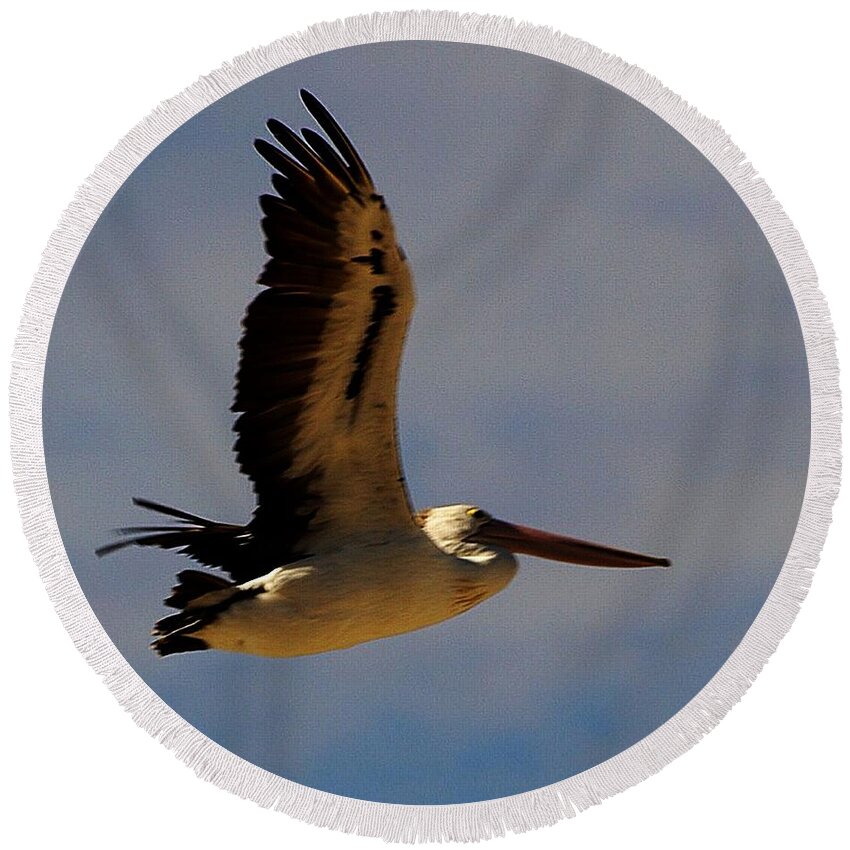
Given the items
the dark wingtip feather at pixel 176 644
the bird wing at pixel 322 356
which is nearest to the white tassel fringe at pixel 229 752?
the dark wingtip feather at pixel 176 644

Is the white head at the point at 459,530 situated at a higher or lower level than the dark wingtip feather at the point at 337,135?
lower

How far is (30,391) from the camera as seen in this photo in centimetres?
251

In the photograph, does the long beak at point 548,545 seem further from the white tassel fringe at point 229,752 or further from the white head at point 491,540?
the white tassel fringe at point 229,752

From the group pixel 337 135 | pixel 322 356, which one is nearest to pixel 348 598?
pixel 322 356

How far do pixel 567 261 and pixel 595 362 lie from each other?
150 millimetres

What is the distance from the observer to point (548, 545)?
8.20 feet

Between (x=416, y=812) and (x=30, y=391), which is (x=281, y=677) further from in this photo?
(x=30, y=391)

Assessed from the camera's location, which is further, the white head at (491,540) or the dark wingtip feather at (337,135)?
the white head at (491,540)

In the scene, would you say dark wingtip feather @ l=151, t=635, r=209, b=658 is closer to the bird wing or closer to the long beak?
the bird wing

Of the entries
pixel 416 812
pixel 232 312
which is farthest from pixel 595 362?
pixel 416 812

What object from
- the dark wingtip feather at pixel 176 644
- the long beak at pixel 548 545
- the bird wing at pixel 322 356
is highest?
the bird wing at pixel 322 356

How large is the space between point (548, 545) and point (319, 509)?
0.33 meters

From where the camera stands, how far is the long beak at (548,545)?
2.49 m

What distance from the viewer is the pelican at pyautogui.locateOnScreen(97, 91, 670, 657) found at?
2.37 metres
